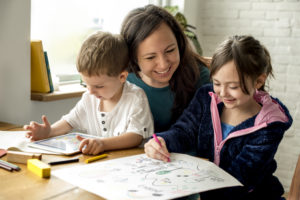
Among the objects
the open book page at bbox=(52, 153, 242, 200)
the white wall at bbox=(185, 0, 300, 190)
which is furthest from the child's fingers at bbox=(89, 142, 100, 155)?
the white wall at bbox=(185, 0, 300, 190)

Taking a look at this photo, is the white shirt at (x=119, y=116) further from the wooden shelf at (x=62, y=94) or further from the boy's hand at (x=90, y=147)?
the wooden shelf at (x=62, y=94)

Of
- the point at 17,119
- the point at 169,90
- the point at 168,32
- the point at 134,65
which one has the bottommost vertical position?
the point at 17,119

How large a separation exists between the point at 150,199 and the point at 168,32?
0.95m

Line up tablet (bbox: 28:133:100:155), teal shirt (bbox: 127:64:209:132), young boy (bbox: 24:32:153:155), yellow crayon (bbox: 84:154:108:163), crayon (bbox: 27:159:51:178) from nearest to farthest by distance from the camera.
A: 1. crayon (bbox: 27:159:51:178)
2. yellow crayon (bbox: 84:154:108:163)
3. tablet (bbox: 28:133:100:155)
4. young boy (bbox: 24:32:153:155)
5. teal shirt (bbox: 127:64:209:132)

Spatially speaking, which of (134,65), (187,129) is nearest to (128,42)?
(134,65)

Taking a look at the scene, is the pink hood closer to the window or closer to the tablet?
the tablet

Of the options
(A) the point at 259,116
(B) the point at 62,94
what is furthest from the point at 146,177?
(B) the point at 62,94

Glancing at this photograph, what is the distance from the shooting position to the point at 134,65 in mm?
1847

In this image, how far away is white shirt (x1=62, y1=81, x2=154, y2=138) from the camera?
60.9 inches

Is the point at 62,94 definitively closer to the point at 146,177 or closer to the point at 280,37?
the point at 146,177

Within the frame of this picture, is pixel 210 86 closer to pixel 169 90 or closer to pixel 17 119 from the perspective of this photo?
pixel 169 90

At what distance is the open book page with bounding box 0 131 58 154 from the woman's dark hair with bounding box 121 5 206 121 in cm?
59

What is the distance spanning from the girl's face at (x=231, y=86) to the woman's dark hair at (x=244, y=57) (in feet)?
0.05

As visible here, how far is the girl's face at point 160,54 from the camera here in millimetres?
1679
